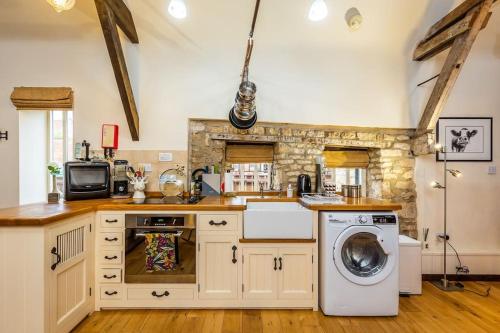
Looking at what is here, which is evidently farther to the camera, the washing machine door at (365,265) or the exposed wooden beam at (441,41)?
the exposed wooden beam at (441,41)

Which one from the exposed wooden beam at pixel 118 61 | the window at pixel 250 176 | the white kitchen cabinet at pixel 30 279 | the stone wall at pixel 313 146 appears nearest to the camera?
the white kitchen cabinet at pixel 30 279

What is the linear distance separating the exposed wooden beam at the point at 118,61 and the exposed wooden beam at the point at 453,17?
3398 millimetres

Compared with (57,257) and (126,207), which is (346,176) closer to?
(126,207)

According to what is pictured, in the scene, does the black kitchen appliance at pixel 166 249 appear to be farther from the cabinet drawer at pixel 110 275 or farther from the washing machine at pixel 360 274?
the washing machine at pixel 360 274

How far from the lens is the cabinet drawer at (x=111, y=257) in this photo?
7.63 ft

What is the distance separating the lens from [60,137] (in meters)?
4.05

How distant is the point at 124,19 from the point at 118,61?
0.48 m

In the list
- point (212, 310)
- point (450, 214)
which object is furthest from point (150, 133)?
point (450, 214)

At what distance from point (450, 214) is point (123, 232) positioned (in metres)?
3.69

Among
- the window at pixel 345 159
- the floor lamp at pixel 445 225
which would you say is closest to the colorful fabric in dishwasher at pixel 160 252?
the window at pixel 345 159

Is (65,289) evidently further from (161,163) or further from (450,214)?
(450,214)

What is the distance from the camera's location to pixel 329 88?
3141mm

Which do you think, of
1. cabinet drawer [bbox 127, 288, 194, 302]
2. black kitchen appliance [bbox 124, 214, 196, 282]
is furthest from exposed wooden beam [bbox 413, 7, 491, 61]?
cabinet drawer [bbox 127, 288, 194, 302]

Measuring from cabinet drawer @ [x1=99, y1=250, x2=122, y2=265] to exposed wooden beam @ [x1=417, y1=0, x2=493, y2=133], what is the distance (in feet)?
11.5
